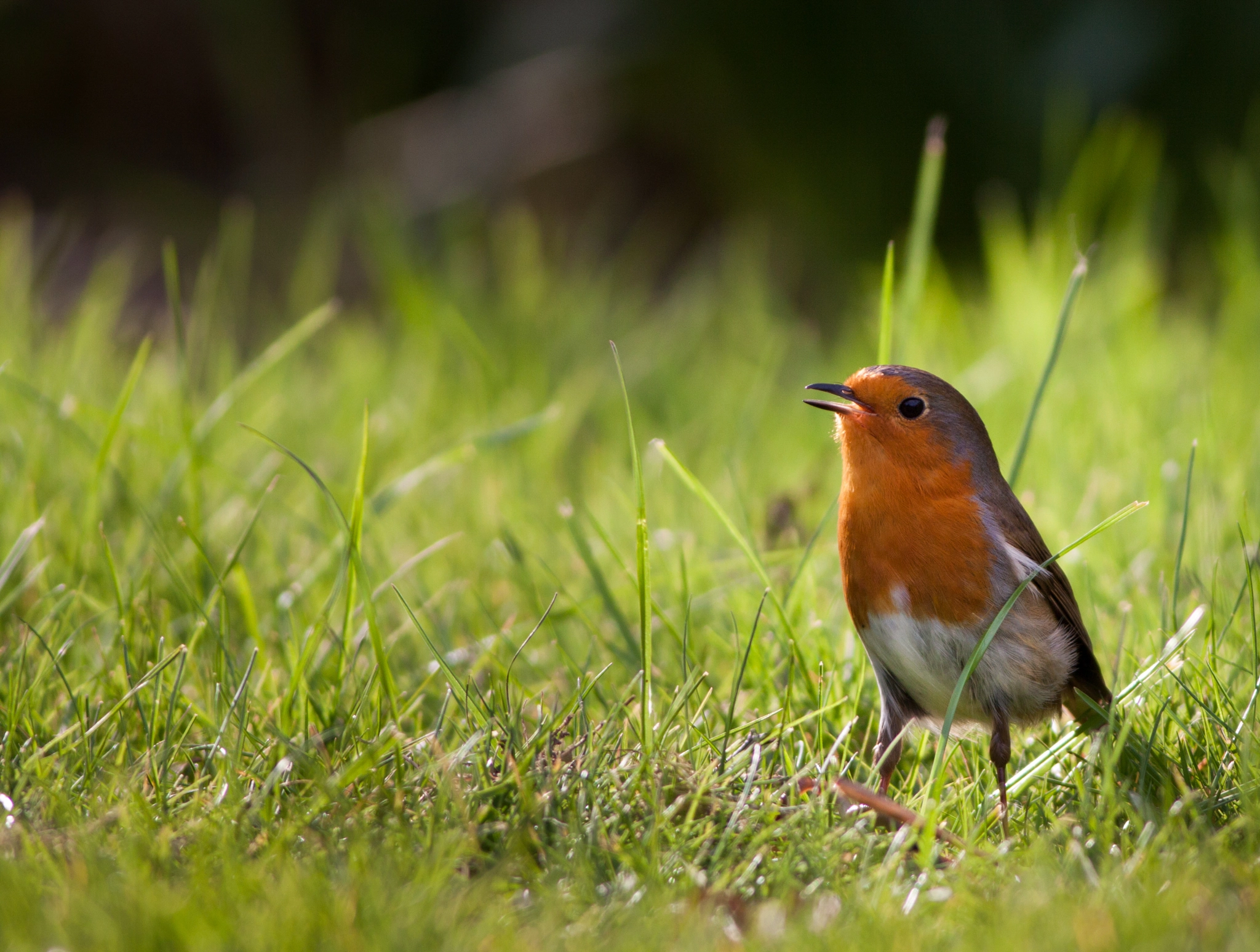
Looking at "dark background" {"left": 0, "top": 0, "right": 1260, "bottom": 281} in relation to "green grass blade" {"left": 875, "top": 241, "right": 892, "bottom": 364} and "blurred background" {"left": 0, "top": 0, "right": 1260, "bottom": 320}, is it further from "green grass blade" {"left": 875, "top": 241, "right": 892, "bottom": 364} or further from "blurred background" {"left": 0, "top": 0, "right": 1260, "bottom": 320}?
"green grass blade" {"left": 875, "top": 241, "right": 892, "bottom": 364}

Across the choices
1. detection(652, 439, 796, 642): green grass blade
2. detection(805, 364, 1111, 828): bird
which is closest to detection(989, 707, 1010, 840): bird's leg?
detection(805, 364, 1111, 828): bird

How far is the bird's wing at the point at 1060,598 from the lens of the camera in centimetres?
219

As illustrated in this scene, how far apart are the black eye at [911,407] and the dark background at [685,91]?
2628 mm

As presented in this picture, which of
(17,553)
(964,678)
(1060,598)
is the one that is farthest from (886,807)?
(17,553)

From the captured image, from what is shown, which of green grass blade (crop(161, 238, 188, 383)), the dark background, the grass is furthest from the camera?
the dark background

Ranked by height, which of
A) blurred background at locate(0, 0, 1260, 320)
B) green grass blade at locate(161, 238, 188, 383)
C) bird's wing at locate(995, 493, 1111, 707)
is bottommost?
bird's wing at locate(995, 493, 1111, 707)

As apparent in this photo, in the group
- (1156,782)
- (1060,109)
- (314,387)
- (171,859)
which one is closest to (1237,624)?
(1156,782)

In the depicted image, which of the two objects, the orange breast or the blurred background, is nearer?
the orange breast

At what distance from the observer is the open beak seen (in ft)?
7.39

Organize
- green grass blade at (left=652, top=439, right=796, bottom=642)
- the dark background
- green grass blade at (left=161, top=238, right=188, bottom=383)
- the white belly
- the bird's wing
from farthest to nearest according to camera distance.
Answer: the dark background
green grass blade at (left=161, top=238, right=188, bottom=383)
the bird's wing
the white belly
green grass blade at (left=652, top=439, right=796, bottom=642)

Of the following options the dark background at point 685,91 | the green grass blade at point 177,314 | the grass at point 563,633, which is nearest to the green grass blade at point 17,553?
the grass at point 563,633

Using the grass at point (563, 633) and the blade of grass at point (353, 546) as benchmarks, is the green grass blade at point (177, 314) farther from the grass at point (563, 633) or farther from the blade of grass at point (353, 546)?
the blade of grass at point (353, 546)

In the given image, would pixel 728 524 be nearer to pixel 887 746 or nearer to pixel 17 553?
pixel 887 746

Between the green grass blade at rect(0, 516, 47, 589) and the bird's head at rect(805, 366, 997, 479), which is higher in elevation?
the bird's head at rect(805, 366, 997, 479)
